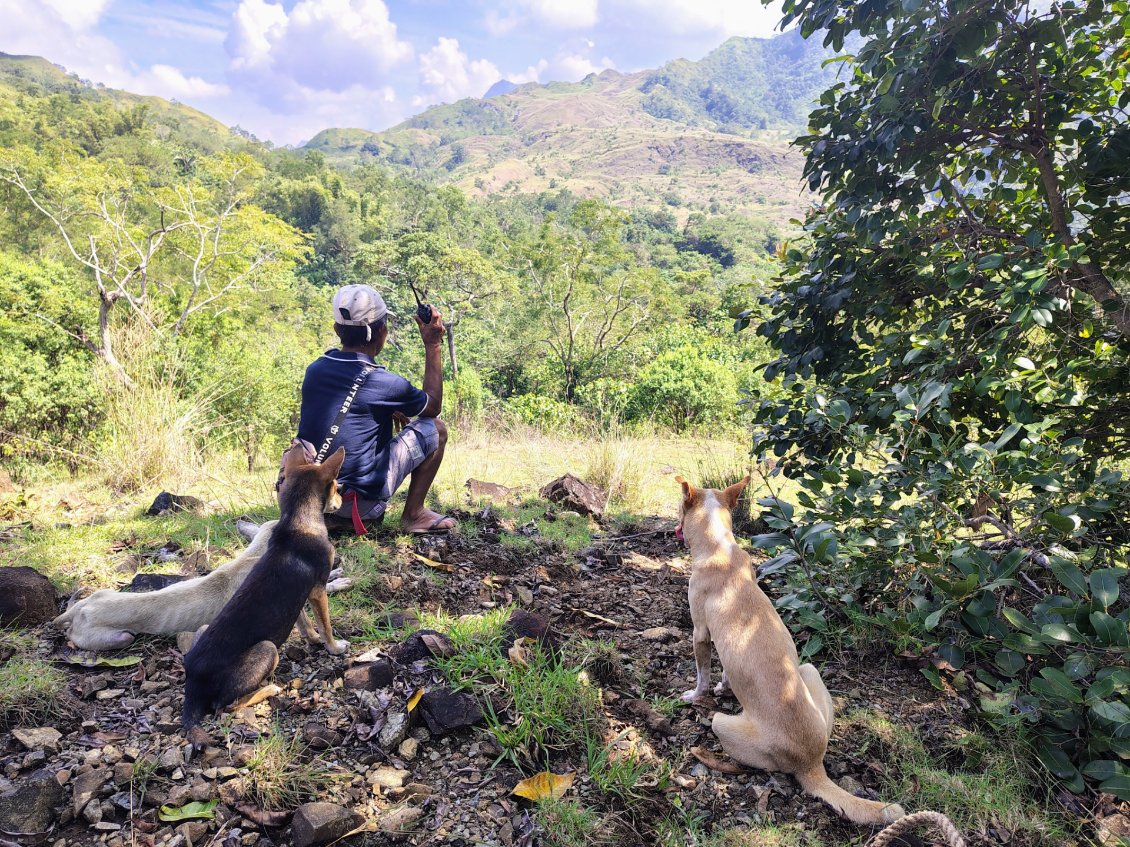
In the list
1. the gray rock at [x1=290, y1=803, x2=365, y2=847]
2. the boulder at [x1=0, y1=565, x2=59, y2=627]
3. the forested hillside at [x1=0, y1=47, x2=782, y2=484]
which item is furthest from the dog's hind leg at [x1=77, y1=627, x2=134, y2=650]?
the forested hillside at [x1=0, y1=47, x2=782, y2=484]

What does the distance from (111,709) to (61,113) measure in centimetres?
6500

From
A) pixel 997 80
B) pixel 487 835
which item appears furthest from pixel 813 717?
pixel 997 80

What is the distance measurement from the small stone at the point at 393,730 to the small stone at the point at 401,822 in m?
0.33

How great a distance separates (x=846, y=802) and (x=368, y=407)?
138 inches

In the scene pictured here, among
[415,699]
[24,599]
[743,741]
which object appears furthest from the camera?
[24,599]

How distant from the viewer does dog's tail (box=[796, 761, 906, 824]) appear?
85.1 inches

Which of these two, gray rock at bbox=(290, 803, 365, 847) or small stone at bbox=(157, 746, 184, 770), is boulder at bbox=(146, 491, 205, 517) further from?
gray rock at bbox=(290, 803, 365, 847)

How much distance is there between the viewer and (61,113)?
48.5 m

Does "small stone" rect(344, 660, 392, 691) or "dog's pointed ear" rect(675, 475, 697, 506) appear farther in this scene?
"dog's pointed ear" rect(675, 475, 697, 506)

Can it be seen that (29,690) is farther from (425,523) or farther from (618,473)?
(618,473)

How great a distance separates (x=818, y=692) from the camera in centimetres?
260

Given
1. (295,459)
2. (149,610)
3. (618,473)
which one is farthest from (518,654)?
→ (618,473)

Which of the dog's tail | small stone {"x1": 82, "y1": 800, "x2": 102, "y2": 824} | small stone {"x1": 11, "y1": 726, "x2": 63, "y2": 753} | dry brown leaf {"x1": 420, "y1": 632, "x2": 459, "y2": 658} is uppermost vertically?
small stone {"x1": 11, "y1": 726, "x2": 63, "y2": 753}

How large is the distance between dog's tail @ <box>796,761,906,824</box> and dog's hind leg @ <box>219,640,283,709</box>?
2.33m
